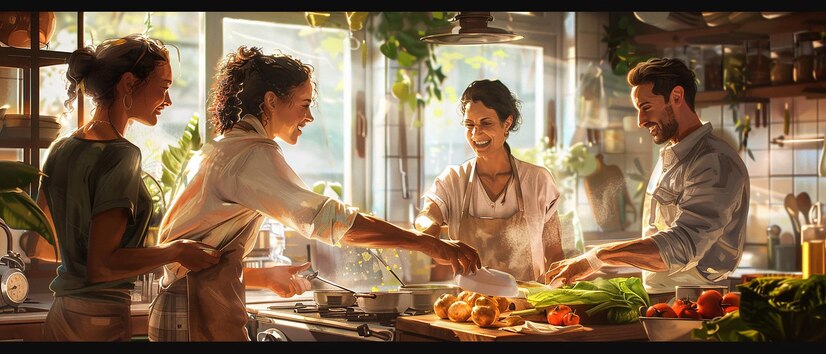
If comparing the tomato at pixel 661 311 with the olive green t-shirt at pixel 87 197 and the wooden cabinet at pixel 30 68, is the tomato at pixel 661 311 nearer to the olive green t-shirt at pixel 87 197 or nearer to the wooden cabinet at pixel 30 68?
the olive green t-shirt at pixel 87 197

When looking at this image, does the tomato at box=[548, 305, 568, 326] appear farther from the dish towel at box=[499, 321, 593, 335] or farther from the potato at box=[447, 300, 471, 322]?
the potato at box=[447, 300, 471, 322]

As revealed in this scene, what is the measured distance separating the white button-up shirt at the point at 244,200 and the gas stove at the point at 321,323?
0.26m

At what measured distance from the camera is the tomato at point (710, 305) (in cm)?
313

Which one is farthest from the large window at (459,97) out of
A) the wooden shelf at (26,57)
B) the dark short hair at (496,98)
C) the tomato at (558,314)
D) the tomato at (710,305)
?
the wooden shelf at (26,57)

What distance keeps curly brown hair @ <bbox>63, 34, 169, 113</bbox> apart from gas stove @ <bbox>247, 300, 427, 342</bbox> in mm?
731

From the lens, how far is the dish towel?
298 cm

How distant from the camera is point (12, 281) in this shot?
322 cm

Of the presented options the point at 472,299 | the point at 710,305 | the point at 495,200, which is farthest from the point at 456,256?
the point at 710,305

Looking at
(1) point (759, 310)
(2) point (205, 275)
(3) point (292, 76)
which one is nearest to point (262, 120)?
(3) point (292, 76)

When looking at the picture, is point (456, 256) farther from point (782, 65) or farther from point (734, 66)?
point (782, 65)

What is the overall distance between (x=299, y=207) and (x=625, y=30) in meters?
1.22

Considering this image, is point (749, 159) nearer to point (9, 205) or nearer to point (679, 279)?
point (679, 279)

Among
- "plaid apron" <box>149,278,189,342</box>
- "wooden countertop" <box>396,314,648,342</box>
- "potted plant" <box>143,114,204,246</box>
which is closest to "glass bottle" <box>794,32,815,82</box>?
"wooden countertop" <box>396,314,648,342</box>
